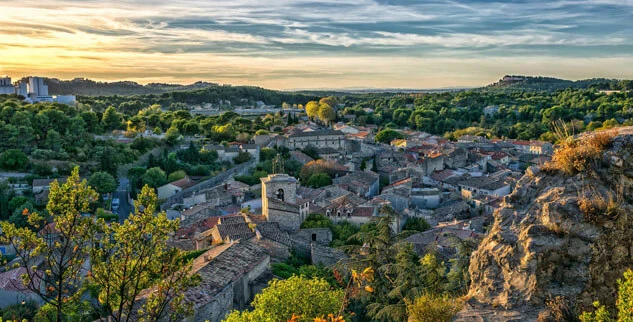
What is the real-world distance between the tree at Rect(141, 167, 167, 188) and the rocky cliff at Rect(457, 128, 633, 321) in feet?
104

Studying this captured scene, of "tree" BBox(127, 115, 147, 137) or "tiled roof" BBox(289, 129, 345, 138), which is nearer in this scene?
"tree" BBox(127, 115, 147, 137)

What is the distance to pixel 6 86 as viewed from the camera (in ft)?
279

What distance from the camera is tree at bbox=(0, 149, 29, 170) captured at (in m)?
37.6

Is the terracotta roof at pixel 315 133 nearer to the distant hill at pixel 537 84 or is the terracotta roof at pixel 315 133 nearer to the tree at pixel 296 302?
the tree at pixel 296 302

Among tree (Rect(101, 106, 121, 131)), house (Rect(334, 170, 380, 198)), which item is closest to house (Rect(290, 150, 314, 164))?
house (Rect(334, 170, 380, 198))

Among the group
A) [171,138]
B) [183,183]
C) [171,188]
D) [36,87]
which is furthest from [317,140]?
[36,87]

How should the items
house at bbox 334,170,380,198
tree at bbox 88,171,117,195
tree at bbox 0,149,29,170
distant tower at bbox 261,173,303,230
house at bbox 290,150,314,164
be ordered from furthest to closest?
house at bbox 290,150,314,164, tree at bbox 0,149,29,170, tree at bbox 88,171,117,195, house at bbox 334,170,380,198, distant tower at bbox 261,173,303,230

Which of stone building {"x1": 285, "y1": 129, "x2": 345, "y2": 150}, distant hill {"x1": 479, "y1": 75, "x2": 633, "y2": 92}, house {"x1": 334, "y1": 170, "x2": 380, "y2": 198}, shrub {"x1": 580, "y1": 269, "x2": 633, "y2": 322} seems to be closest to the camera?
shrub {"x1": 580, "y1": 269, "x2": 633, "y2": 322}

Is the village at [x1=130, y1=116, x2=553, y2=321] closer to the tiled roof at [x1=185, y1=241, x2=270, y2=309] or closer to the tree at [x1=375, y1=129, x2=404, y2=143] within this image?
the tiled roof at [x1=185, y1=241, x2=270, y2=309]

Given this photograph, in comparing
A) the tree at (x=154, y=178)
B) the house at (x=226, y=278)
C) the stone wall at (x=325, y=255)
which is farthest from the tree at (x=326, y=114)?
the house at (x=226, y=278)

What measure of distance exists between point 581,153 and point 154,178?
32892 mm

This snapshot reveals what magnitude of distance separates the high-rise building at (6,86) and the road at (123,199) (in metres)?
55.1

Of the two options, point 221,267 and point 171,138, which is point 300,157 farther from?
point 221,267

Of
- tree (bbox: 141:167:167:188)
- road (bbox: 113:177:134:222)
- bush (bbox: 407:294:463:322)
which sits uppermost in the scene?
bush (bbox: 407:294:463:322)
